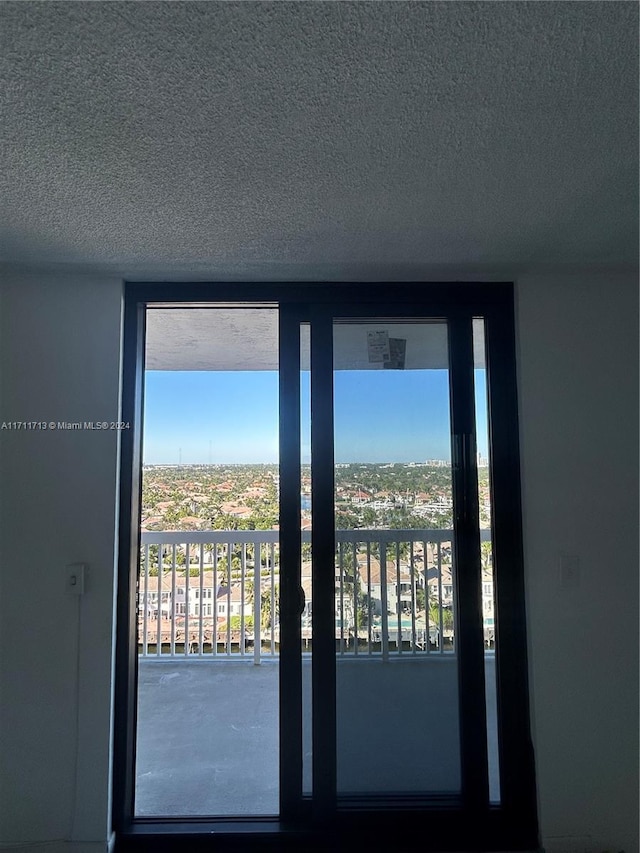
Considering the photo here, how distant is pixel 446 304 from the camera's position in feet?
7.08

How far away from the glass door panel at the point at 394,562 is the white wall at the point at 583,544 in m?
0.36

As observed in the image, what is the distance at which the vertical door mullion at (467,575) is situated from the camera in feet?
6.53

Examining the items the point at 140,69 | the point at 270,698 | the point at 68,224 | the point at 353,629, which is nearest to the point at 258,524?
the point at 270,698

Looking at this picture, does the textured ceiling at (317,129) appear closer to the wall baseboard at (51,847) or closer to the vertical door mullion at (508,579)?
the vertical door mullion at (508,579)

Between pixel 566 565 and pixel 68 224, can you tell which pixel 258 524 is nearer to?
pixel 566 565

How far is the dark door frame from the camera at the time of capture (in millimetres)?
1949

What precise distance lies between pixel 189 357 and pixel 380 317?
165 cm

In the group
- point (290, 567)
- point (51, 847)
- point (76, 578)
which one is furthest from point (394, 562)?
point (51, 847)

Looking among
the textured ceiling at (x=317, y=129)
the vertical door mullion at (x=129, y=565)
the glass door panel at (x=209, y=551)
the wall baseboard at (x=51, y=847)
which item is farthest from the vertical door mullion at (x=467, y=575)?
the wall baseboard at (x=51, y=847)

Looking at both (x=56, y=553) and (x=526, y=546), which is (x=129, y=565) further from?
(x=526, y=546)

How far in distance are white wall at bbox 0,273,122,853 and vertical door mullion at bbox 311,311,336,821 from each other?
0.88 metres

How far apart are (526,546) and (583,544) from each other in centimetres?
25

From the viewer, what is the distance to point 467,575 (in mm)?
2057

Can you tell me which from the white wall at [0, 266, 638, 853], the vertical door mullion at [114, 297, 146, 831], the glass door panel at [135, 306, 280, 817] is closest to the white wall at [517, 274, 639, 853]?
the white wall at [0, 266, 638, 853]
